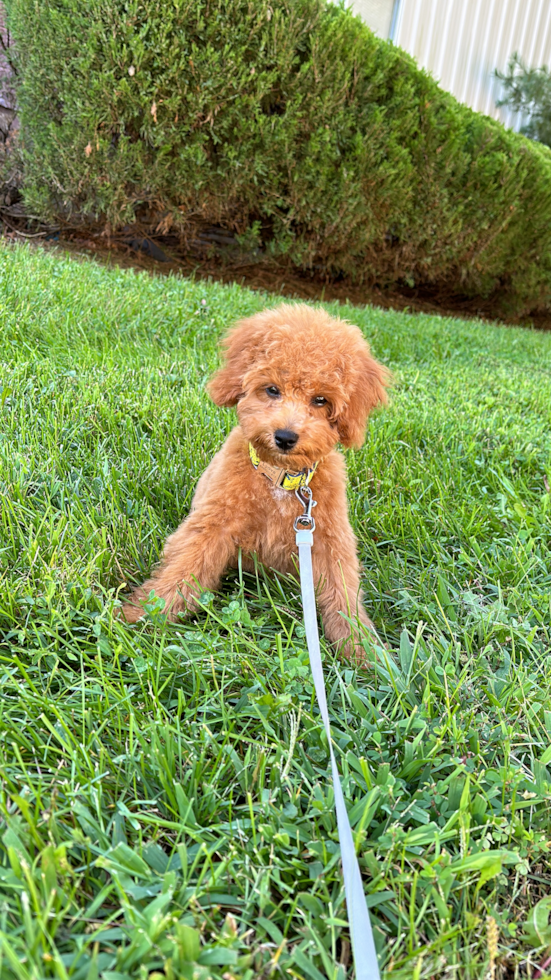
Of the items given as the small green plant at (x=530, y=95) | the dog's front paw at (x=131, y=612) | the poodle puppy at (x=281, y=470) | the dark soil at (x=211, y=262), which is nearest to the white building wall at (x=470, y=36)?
the small green plant at (x=530, y=95)

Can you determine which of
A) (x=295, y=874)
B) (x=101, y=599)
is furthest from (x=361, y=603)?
(x=295, y=874)

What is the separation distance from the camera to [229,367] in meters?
2.36

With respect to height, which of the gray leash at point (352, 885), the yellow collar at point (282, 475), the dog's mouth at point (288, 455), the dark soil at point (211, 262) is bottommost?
the gray leash at point (352, 885)

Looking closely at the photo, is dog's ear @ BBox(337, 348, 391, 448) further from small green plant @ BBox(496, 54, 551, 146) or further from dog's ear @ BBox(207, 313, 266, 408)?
small green plant @ BBox(496, 54, 551, 146)

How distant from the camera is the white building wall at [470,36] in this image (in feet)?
40.4

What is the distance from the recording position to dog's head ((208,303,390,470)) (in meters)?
2.09

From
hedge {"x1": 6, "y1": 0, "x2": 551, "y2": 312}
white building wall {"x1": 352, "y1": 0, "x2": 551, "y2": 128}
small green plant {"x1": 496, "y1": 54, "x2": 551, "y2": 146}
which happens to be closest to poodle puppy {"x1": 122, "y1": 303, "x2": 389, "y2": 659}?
hedge {"x1": 6, "y1": 0, "x2": 551, "y2": 312}

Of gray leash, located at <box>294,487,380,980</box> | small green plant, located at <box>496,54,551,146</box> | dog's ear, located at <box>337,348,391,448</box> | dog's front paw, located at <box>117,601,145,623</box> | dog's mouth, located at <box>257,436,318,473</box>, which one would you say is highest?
small green plant, located at <box>496,54,551,146</box>

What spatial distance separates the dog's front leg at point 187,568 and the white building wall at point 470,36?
1336 centimetres

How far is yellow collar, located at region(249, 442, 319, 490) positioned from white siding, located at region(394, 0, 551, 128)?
1363cm

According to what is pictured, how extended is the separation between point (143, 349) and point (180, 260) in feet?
15.4

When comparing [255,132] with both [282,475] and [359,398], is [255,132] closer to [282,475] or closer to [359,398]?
[359,398]

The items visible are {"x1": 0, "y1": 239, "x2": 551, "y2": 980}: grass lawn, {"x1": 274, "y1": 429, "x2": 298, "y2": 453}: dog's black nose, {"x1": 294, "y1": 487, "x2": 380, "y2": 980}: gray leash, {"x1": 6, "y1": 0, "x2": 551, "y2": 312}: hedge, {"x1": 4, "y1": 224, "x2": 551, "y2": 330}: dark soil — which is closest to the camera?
{"x1": 294, "y1": 487, "x2": 380, "y2": 980}: gray leash

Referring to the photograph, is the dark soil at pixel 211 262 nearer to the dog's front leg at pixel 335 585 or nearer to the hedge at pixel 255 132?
the hedge at pixel 255 132
